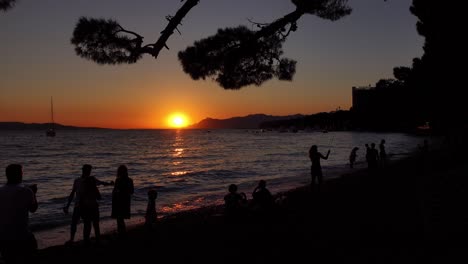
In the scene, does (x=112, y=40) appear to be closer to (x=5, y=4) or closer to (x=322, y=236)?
(x=5, y=4)

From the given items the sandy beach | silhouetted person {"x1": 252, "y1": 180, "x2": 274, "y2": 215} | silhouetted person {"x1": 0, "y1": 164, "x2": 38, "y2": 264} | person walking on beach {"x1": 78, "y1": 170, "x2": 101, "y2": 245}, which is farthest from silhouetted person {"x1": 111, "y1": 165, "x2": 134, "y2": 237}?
silhouetted person {"x1": 0, "y1": 164, "x2": 38, "y2": 264}

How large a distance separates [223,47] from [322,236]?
4222 millimetres

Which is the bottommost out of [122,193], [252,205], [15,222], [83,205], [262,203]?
[252,205]

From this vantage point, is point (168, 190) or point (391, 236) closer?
point (391, 236)

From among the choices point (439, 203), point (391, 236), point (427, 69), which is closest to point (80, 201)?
point (391, 236)

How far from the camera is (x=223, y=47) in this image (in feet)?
29.1

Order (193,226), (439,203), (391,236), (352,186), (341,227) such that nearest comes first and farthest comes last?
(439,203)
(391,236)
(341,227)
(193,226)
(352,186)

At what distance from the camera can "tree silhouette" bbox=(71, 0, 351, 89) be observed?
22.2 ft

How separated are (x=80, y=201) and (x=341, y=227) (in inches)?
214

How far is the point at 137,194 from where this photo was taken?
24.8 m

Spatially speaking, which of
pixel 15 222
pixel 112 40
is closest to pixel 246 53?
pixel 112 40

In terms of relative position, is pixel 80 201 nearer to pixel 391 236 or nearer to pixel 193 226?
pixel 193 226

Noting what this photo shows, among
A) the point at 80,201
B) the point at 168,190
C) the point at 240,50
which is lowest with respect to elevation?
the point at 168,190

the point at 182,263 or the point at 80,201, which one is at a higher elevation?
the point at 80,201
